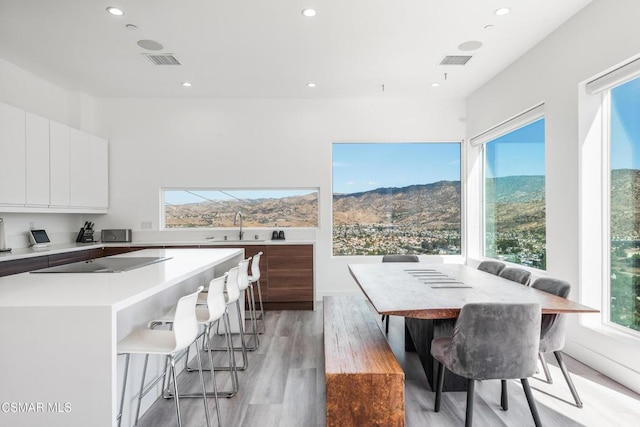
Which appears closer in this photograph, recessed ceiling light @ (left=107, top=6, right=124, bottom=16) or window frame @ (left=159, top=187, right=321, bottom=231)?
recessed ceiling light @ (left=107, top=6, right=124, bottom=16)

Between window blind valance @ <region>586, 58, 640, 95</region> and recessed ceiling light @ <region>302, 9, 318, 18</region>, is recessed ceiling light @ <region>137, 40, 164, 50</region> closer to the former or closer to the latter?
recessed ceiling light @ <region>302, 9, 318, 18</region>

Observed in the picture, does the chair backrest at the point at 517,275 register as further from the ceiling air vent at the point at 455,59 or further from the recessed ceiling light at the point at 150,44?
the recessed ceiling light at the point at 150,44

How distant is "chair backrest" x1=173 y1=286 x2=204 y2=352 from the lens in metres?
1.81

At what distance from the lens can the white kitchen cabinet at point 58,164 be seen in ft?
14.6

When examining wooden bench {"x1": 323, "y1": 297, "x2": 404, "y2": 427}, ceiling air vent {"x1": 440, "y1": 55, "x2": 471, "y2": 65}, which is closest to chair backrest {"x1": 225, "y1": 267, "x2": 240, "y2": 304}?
wooden bench {"x1": 323, "y1": 297, "x2": 404, "y2": 427}

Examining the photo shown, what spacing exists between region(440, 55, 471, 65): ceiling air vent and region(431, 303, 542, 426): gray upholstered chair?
3189 millimetres

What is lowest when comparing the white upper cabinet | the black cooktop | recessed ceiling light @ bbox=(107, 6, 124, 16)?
the black cooktop

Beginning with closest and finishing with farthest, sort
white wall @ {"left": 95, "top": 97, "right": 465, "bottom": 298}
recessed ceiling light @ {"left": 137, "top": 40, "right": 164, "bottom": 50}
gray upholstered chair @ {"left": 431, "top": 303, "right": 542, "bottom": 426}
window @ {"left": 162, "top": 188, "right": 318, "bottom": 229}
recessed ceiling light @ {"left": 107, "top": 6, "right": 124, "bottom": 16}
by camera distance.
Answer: gray upholstered chair @ {"left": 431, "top": 303, "right": 542, "bottom": 426}, recessed ceiling light @ {"left": 107, "top": 6, "right": 124, "bottom": 16}, recessed ceiling light @ {"left": 137, "top": 40, "right": 164, "bottom": 50}, white wall @ {"left": 95, "top": 97, "right": 465, "bottom": 298}, window @ {"left": 162, "top": 188, "right": 318, "bottom": 229}

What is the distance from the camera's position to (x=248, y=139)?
5648 millimetres

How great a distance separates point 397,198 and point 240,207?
8.12 feet

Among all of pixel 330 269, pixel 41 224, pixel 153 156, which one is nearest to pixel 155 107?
pixel 153 156

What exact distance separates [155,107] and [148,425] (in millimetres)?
4674

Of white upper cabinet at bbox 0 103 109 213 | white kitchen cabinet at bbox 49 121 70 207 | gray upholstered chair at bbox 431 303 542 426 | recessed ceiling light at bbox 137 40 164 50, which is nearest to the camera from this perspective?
gray upholstered chair at bbox 431 303 542 426

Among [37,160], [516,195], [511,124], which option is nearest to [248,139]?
[37,160]
